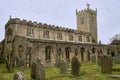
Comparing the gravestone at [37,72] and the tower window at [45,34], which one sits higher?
the tower window at [45,34]

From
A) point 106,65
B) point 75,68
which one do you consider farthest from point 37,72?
point 106,65

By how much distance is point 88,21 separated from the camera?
5581 cm

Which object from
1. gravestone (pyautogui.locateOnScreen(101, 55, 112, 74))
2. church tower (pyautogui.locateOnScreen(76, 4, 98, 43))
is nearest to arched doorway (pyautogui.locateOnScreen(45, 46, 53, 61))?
gravestone (pyautogui.locateOnScreen(101, 55, 112, 74))

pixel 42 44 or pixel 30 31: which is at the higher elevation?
pixel 30 31

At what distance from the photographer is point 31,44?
29672 mm

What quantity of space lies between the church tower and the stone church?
251 inches

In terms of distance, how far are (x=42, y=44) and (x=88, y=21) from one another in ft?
89.9

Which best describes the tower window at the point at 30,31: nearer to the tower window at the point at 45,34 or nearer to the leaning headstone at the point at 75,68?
the tower window at the point at 45,34

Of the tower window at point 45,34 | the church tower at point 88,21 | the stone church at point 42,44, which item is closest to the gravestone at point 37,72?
the stone church at point 42,44

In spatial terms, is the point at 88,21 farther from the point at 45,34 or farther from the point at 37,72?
the point at 37,72

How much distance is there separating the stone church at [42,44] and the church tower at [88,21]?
6380 millimetres

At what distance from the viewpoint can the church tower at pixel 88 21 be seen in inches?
2205

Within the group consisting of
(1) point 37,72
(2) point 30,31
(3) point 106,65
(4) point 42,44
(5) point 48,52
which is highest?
(2) point 30,31

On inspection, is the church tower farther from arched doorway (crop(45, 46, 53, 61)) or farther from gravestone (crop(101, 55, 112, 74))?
gravestone (crop(101, 55, 112, 74))
